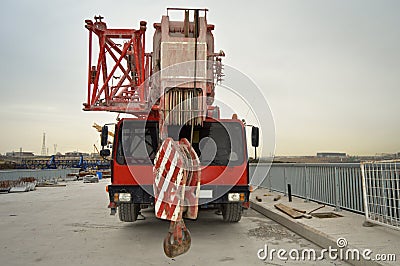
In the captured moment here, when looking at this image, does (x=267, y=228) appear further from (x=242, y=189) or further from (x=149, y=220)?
(x=149, y=220)

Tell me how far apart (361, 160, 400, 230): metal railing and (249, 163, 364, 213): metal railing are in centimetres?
110

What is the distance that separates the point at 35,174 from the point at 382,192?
81.8 ft

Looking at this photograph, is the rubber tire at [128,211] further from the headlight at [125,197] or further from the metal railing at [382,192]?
the metal railing at [382,192]

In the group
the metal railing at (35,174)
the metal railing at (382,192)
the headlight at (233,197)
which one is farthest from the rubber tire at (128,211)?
the metal railing at (35,174)

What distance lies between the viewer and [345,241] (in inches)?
210

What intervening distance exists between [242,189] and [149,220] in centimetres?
304

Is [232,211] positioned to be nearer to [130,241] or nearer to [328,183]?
[130,241]

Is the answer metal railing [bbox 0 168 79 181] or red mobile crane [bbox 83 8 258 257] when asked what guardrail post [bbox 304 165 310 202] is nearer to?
red mobile crane [bbox 83 8 258 257]

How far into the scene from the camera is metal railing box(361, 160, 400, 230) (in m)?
5.72

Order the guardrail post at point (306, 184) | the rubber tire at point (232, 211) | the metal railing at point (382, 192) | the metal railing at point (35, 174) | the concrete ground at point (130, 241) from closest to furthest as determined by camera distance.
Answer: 1. the concrete ground at point (130, 241)
2. the metal railing at point (382, 192)
3. the rubber tire at point (232, 211)
4. the guardrail post at point (306, 184)
5. the metal railing at point (35, 174)

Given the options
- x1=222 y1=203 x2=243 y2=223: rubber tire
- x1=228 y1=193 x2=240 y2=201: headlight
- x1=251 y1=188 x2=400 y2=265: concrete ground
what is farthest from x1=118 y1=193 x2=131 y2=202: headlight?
x1=251 y1=188 x2=400 y2=265: concrete ground

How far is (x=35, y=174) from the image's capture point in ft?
84.0

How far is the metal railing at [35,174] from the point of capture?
860 inches

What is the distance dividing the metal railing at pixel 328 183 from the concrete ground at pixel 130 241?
1.73m
